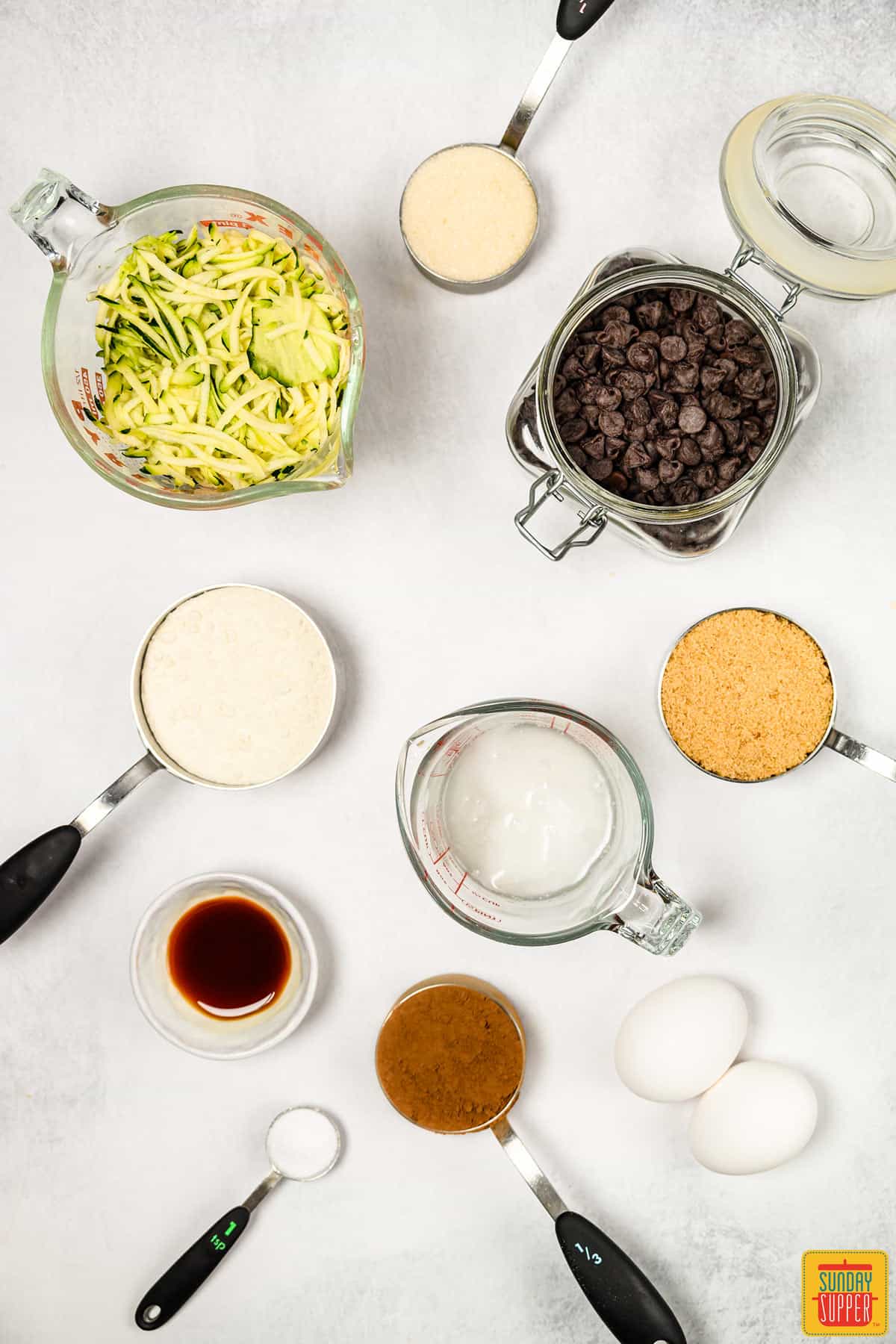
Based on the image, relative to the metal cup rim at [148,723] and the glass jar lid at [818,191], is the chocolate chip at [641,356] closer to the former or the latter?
the glass jar lid at [818,191]

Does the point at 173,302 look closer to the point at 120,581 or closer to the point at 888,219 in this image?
the point at 120,581

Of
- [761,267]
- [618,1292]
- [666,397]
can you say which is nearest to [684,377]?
[666,397]

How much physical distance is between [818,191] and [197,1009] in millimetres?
1315

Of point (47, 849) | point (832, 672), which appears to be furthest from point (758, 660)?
point (47, 849)

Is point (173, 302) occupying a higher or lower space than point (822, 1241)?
higher

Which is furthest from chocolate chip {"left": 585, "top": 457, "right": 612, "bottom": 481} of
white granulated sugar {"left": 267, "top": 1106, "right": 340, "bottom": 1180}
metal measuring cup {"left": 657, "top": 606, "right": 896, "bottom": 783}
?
white granulated sugar {"left": 267, "top": 1106, "right": 340, "bottom": 1180}

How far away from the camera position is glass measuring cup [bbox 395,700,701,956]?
3.59 ft

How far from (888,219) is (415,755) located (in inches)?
33.8

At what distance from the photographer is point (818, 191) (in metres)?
1.15

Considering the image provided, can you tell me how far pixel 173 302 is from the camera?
1.08 m

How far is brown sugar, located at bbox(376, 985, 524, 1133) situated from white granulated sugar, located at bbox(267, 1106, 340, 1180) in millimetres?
115

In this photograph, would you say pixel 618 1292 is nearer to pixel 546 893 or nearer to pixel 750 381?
pixel 546 893

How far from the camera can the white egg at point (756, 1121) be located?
120 cm

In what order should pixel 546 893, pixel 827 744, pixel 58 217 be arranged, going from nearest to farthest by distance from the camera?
pixel 58 217
pixel 546 893
pixel 827 744
